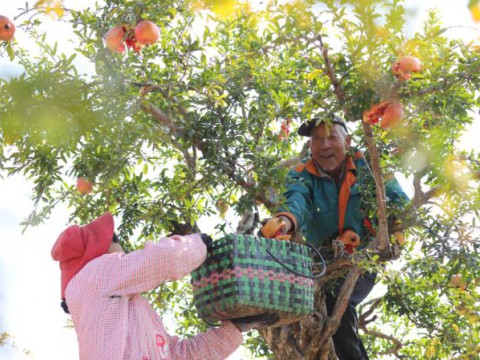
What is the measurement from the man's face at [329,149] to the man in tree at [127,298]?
1404 millimetres

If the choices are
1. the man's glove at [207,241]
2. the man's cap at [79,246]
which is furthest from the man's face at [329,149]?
the man's cap at [79,246]

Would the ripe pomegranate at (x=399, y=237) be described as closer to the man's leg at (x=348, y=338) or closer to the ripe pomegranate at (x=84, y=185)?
the man's leg at (x=348, y=338)

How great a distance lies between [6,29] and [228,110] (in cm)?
115

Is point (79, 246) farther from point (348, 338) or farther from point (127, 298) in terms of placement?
point (348, 338)

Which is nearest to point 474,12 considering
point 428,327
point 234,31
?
point 234,31

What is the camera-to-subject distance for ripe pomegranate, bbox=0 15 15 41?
11.9 ft

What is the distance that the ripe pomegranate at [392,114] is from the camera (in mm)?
3084

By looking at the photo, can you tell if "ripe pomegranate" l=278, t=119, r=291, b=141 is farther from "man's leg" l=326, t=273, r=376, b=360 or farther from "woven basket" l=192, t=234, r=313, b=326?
"woven basket" l=192, t=234, r=313, b=326

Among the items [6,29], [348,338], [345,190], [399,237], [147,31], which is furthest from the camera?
[348,338]

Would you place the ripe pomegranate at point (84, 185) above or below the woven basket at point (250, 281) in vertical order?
above

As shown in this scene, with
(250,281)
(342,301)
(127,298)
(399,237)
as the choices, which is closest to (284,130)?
(399,237)

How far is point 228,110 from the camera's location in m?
3.87

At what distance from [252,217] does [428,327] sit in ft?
6.02

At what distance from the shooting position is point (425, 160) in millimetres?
3691
